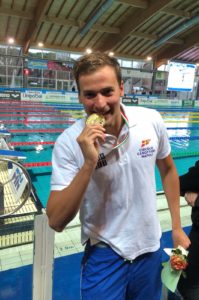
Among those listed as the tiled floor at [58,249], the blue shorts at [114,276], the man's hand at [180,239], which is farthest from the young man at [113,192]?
the tiled floor at [58,249]

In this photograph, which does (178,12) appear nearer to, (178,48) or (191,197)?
(178,48)

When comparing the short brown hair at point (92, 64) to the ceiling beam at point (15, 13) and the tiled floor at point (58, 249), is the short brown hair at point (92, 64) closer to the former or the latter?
the tiled floor at point (58, 249)

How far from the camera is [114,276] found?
1166 millimetres

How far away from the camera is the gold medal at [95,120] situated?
984mm

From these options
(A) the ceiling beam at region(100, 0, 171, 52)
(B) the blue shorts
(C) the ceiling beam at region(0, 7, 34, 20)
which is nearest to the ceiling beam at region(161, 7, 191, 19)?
(A) the ceiling beam at region(100, 0, 171, 52)

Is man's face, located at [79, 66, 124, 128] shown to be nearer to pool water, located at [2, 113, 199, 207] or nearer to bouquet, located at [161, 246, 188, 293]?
bouquet, located at [161, 246, 188, 293]

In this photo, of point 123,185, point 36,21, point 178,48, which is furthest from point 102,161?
point 178,48

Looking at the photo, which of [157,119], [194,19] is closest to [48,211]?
[157,119]

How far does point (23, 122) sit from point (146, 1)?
344 inches

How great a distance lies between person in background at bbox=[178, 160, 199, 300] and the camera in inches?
58.5

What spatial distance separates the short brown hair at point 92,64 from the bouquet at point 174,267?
86cm

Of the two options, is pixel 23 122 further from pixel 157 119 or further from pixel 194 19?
pixel 194 19

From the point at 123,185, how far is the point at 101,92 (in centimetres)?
41

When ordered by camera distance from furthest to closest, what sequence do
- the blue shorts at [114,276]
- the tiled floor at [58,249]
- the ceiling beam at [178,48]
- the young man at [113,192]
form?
1. the ceiling beam at [178,48]
2. the tiled floor at [58,249]
3. the blue shorts at [114,276]
4. the young man at [113,192]
